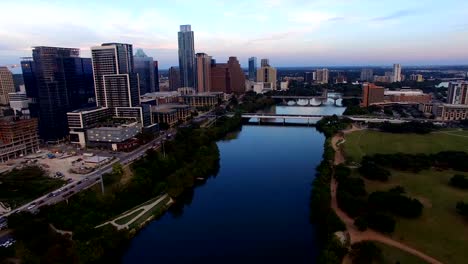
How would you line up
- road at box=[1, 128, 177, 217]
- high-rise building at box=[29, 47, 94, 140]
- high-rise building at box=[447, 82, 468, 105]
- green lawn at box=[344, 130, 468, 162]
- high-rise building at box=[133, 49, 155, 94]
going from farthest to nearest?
high-rise building at box=[133, 49, 155, 94] → high-rise building at box=[447, 82, 468, 105] → high-rise building at box=[29, 47, 94, 140] → green lawn at box=[344, 130, 468, 162] → road at box=[1, 128, 177, 217]

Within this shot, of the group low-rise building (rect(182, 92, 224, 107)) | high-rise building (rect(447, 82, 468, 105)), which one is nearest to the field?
Result: high-rise building (rect(447, 82, 468, 105))

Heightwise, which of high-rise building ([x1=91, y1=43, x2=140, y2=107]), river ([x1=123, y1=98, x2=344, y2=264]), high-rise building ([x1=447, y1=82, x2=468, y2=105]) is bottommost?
river ([x1=123, y1=98, x2=344, y2=264])

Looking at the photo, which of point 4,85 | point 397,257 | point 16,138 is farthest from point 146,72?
point 397,257

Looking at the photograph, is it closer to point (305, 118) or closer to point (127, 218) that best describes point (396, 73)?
point (305, 118)

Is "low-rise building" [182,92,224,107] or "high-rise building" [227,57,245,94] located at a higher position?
"high-rise building" [227,57,245,94]

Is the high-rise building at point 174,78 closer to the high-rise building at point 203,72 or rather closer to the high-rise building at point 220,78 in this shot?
the high-rise building at point 203,72

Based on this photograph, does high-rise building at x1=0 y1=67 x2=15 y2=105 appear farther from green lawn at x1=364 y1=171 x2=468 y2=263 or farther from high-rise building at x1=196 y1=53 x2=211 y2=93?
green lawn at x1=364 y1=171 x2=468 y2=263

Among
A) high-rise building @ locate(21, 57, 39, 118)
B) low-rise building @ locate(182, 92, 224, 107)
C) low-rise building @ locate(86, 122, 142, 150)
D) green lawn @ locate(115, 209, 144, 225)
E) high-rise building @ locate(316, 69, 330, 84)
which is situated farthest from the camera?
high-rise building @ locate(316, 69, 330, 84)
